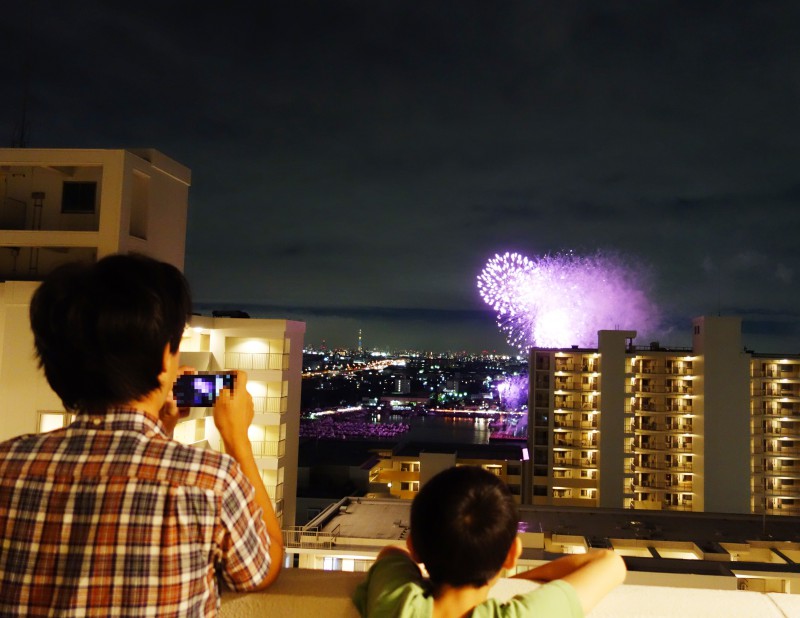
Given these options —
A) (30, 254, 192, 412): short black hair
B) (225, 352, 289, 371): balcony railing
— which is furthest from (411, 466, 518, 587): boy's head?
(225, 352, 289, 371): balcony railing

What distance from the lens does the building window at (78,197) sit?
31.8 feet

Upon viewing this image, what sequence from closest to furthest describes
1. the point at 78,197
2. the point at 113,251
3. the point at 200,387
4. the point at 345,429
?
1. the point at 200,387
2. the point at 113,251
3. the point at 78,197
4. the point at 345,429

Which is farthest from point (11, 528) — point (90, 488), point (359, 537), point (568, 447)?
point (568, 447)

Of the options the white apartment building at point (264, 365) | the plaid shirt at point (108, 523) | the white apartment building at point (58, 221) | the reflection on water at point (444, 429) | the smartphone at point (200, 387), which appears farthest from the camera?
the reflection on water at point (444, 429)

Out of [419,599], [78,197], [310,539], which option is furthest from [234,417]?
[78,197]

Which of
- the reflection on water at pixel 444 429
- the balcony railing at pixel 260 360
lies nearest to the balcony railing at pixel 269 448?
the balcony railing at pixel 260 360

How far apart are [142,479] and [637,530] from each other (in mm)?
13343

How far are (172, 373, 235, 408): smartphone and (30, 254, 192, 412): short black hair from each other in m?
0.39

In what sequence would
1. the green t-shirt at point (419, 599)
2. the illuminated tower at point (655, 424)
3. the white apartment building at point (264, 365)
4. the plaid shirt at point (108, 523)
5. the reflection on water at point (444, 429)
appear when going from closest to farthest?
the plaid shirt at point (108, 523) → the green t-shirt at point (419, 599) → the white apartment building at point (264, 365) → the illuminated tower at point (655, 424) → the reflection on water at point (444, 429)

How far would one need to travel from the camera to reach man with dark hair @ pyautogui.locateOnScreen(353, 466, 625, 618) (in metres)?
0.97

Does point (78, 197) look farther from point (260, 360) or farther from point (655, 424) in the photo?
point (655, 424)

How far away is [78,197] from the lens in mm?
9711

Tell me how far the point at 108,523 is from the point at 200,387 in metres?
0.57

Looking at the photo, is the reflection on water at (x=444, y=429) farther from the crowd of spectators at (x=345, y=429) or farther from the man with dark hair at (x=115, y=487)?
the man with dark hair at (x=115, y=487)
